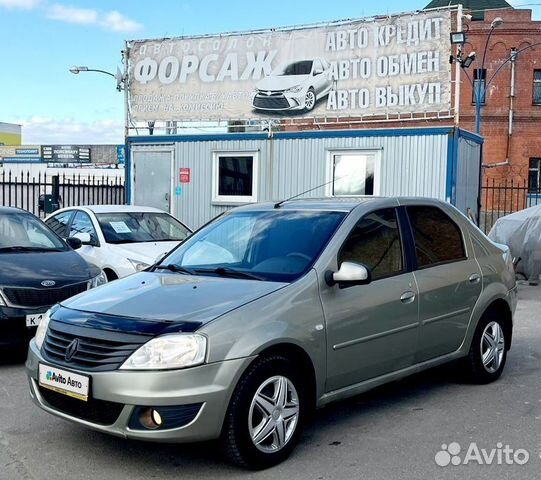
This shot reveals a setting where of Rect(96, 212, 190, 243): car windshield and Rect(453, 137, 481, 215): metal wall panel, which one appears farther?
Rect(453, 137, 481, 215): metal wall panel

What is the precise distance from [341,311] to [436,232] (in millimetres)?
1543

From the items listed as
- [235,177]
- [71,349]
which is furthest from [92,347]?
[235,177]

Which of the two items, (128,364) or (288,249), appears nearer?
(128,364)

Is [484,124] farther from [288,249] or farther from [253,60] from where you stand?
[288,249]

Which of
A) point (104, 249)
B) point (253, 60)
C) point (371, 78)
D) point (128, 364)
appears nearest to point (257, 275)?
point (128, 364)

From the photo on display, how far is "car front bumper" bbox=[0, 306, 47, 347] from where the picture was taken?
6293 millimetres

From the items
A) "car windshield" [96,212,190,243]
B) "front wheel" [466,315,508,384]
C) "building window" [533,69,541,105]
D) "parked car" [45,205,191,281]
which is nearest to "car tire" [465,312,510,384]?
"front wheel" [466,315,508,384]

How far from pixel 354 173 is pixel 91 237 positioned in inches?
249

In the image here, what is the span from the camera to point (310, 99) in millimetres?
14695

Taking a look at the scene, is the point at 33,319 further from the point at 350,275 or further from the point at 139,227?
the point at 139,227

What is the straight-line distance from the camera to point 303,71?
1470 cm

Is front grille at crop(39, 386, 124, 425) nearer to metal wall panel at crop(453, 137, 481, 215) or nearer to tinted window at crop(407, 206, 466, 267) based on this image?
tinted window at crop(407, 206, 466, 267)

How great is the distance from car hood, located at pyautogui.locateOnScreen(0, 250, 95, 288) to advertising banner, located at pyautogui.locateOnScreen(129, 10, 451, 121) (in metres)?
8.42

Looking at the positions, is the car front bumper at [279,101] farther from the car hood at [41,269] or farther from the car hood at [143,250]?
the car hood at [41,269]
